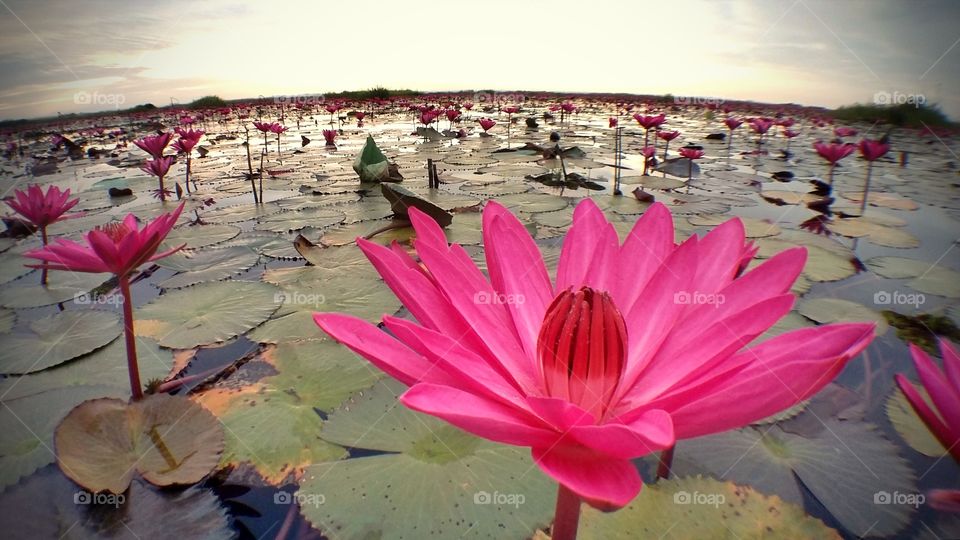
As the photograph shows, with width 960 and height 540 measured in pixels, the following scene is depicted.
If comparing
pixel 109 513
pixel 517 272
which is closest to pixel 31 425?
pixel 109 513

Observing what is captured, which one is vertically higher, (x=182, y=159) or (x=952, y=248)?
(x=182, y=159)

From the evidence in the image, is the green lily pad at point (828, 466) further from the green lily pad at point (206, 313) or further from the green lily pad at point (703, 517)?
the green lily pad at point (206, 313)

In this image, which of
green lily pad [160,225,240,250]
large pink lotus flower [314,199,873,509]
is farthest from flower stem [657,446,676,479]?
green lily pad [160,225,240,250]

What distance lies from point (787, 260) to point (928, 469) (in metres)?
1.13

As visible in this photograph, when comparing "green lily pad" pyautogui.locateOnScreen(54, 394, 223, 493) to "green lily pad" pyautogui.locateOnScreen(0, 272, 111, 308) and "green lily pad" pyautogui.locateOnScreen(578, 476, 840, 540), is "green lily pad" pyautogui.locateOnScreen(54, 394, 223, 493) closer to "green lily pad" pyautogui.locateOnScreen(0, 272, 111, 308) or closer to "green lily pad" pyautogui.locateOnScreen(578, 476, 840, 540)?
"green lily pad" pyautogui.locateOnScreen(578, 476, 840, 540)

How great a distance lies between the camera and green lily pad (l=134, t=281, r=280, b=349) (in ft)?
6.07

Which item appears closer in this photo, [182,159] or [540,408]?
[540,408]

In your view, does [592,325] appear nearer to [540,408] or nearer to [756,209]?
[540,408]

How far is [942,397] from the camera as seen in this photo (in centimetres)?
68

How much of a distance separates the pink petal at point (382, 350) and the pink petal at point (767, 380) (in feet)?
1.17

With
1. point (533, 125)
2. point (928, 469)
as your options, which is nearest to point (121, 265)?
point (928, 469)

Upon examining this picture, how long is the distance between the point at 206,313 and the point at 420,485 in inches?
58.1

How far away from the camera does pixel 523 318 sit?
0.90 meters

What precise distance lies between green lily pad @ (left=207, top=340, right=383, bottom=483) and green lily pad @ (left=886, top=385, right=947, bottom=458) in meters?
1.75
